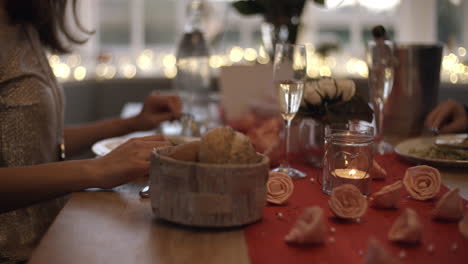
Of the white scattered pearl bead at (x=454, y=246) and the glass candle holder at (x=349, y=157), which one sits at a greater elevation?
the glass candle holder at (x=349, y=157)

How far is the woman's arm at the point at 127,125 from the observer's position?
5.28ft

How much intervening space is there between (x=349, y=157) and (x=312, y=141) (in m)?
0.36

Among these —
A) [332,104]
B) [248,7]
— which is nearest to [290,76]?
[332,104]

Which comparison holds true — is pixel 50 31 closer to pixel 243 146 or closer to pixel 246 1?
pixel 246 1

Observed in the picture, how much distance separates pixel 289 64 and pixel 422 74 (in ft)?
2.65

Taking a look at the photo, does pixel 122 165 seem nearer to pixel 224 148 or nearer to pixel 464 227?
pixel 224 148

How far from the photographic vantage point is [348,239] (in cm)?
67

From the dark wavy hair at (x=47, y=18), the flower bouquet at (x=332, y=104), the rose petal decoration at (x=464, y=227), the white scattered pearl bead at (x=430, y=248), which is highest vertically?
the dark wavy hair at (x=47, y=18)

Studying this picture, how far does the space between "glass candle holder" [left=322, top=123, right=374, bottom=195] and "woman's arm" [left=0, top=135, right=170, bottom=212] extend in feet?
0.89

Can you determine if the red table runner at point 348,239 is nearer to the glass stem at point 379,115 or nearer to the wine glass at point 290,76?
the wine glass at point 290,76

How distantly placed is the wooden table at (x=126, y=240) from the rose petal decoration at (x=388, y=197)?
0.23m

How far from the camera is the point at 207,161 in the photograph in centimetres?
71

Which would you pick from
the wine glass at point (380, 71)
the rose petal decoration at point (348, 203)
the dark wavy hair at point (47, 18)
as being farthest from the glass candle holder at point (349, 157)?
the dark wavy hair at point (47, 18)

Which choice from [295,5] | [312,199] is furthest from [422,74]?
[312,199]
